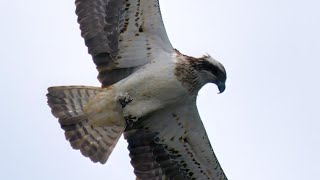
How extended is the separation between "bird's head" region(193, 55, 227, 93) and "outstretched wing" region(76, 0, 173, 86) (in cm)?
59

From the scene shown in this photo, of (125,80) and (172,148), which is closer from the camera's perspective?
(125,80)

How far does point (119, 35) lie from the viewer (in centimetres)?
2158

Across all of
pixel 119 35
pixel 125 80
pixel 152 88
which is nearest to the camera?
pixel 152 88

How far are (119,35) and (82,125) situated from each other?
1.61 m

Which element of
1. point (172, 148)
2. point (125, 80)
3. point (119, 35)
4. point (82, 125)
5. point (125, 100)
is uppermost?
point (119, 35)

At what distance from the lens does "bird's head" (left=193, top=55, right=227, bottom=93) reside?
2134 cm

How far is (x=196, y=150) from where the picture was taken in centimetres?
2225

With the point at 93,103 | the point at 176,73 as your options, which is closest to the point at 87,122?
the point at 93,103

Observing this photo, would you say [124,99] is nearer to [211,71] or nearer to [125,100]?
[125,100]

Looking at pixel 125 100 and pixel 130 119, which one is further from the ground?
pixel 125 100

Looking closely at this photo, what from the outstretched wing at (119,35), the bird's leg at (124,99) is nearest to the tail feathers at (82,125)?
the bird's leg at (124,99)

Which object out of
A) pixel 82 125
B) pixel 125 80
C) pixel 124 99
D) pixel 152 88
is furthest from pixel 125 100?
pixel 82 125

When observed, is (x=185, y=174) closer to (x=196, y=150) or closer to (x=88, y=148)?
(x=196, y=150)

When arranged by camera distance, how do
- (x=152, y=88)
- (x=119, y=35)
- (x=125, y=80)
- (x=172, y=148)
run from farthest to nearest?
(x=172, y=148), (x=119, y=35), (x=125, y=80), (x=152, y=88)
